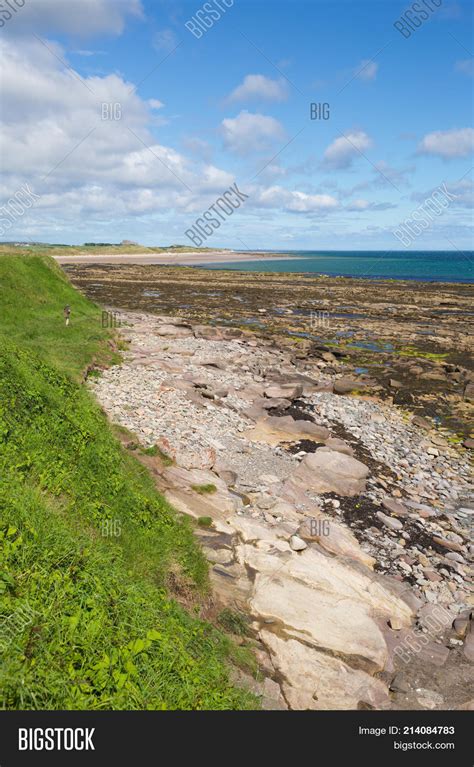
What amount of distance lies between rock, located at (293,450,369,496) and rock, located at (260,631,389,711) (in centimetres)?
706

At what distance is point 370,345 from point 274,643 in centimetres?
3501

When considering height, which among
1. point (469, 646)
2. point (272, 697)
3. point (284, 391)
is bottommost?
point (469, 646)

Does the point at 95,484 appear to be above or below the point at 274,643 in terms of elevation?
above

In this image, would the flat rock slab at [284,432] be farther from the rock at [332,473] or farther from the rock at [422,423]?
the rock at [422,423]

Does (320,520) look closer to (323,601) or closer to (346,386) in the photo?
(323,601)

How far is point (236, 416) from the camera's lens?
20.0 m

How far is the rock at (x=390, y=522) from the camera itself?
1380 centimetres

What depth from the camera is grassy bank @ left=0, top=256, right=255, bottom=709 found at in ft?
16.5

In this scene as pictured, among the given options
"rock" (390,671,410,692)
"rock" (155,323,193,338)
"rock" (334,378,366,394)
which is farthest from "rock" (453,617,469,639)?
"rock" (155,323,193,338)

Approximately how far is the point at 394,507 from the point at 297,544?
17.4ft

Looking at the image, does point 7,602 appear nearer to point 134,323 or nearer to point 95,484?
point 95,484

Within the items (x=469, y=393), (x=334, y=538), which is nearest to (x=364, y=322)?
(x=469, y=393)

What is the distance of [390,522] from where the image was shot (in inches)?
550
